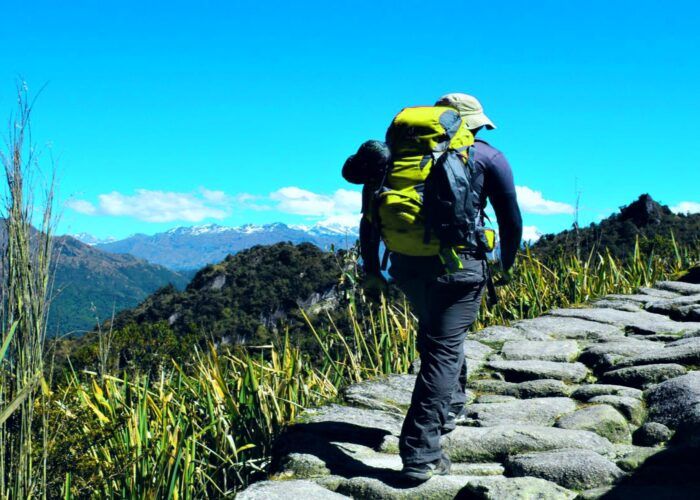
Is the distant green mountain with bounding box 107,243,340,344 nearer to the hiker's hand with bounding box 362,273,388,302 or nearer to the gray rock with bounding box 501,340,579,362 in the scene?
the gray rock with bounding box 501,340,579,362

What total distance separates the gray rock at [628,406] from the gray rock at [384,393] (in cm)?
107

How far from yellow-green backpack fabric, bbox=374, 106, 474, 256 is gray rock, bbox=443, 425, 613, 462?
0.96 metres

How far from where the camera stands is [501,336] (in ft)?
18.5

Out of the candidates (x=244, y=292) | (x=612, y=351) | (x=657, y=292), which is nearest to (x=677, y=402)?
(x=612, y=351)

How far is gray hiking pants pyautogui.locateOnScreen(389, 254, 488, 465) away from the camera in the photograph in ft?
9.50

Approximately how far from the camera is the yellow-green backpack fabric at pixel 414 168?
9.39 ft

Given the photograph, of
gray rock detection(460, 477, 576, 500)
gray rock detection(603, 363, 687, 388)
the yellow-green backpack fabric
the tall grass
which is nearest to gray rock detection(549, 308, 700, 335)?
gray rock detection(603, 363, 687, 388)

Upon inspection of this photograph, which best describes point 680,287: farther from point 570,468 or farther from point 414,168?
point 414,168

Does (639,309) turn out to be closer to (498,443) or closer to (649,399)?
(649,399)

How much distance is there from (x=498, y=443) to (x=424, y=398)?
1.66 feet

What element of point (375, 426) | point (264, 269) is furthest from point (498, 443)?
point (264, 269)

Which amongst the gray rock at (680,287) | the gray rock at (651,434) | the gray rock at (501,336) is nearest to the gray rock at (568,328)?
the gray rock at (501,336)

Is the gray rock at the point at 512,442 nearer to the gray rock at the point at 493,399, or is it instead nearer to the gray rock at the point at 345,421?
the gray rock at the point at 345,421

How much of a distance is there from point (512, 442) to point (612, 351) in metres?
1.80
